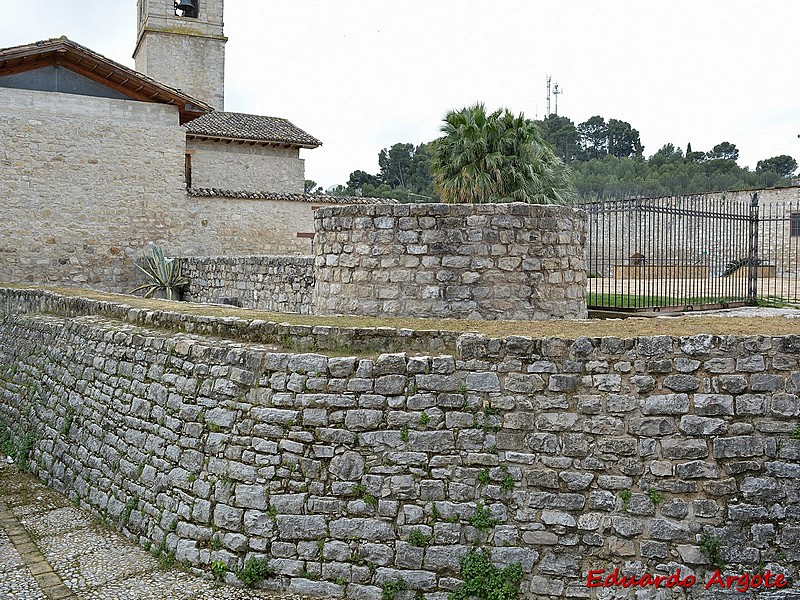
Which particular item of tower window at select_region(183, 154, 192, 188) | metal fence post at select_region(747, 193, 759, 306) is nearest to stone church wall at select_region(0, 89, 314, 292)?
tower window at select_region(183, 154, 192, 188)

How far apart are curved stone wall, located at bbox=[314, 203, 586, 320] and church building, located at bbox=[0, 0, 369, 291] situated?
37.8ft

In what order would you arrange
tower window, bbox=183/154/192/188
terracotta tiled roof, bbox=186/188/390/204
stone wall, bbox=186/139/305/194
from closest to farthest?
terracotta tiled roof, bbox=186/188/390/204 → tower window, bbox=183/154/192/188 → stone wall, bbox=186/139/305/194

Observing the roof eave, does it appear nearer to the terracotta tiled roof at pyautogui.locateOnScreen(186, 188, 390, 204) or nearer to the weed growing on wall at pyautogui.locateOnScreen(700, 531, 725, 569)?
the terracotta tiled roof at pyautogui.locateOnScreen(186, 188, 390, 204)

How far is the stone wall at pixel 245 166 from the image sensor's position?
22703 mm

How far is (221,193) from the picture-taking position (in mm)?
20031

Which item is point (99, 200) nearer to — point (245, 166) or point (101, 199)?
point (101, 199)

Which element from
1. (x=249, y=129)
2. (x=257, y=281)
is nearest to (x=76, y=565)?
(x=257, y=281)

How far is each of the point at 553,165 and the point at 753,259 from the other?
5708mm

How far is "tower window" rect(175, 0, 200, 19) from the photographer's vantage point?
27484mm

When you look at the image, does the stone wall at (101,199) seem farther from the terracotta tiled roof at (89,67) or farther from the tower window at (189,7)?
the tower window at (189,7)

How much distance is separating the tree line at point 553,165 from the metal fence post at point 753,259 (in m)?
2.47

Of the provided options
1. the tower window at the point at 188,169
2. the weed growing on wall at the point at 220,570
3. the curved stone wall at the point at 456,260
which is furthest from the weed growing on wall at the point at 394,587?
the tower window at the point at 188,169

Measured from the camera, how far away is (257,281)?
13.2 m

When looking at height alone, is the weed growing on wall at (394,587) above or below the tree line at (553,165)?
below
